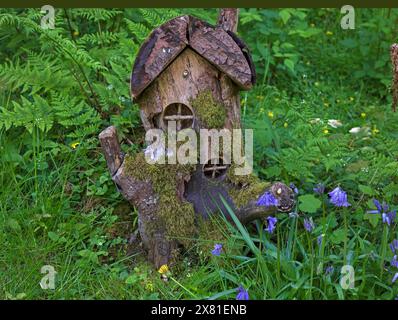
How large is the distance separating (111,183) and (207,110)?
103 centimetres

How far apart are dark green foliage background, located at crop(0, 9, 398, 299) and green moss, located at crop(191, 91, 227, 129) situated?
68 cm

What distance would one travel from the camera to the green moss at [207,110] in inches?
161

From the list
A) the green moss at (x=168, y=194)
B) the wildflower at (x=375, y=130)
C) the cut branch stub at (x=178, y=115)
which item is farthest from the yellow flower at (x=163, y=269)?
the wildflower at (x=375, y=130)

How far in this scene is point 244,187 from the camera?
13.6 feet

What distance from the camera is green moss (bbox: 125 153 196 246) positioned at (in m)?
4.07

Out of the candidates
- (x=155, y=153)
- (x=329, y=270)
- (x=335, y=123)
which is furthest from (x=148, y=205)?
(x=335, y=123)

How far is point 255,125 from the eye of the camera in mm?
4988

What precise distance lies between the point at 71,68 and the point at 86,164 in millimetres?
781

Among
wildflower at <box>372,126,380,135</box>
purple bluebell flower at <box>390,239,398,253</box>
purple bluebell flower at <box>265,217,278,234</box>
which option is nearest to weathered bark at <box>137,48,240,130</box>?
purple bluebell flower at <box>265,217,278,234</box>

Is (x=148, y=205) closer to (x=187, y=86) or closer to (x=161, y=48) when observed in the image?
(x=187, y=86)

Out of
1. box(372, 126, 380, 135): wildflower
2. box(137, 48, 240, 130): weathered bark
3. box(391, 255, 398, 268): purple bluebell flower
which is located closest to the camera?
box(391, 255, 398, 268): purple bluebell flower

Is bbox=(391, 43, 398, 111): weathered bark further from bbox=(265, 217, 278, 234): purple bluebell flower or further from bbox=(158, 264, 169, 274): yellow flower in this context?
bbox=(158, 264, 169, 274): yellow flower
